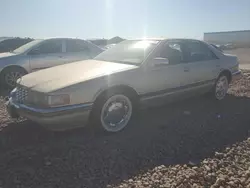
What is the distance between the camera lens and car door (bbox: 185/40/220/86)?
17.5ft

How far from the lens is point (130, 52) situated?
4.93 meters

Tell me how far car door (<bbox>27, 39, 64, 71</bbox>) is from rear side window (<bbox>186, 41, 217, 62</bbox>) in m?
3.91

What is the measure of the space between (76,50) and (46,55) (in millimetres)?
941

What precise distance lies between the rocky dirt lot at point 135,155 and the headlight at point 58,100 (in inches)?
21.7

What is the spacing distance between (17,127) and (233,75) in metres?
4.70

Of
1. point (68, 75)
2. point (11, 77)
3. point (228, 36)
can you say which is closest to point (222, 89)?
point (68, 75)

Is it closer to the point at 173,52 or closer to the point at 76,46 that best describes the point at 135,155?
the point at 173,52

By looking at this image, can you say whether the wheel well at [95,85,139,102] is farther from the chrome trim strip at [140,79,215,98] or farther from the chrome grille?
the chrome grille

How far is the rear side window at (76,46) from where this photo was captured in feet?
27.0

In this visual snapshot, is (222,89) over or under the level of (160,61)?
under

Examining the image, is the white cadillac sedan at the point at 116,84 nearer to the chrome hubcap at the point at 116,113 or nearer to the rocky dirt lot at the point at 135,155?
the chrome hubcap at the point at 116,113

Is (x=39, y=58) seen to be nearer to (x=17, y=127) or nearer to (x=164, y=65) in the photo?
(x=17, y=127)

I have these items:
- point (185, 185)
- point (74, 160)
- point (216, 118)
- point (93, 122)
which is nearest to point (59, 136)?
point (93, 122)

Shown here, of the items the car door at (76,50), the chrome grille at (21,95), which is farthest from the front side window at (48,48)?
the chrome grille at (21,95)
